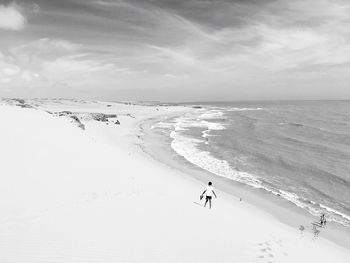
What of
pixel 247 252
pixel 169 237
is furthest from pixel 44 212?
pixel 247 252

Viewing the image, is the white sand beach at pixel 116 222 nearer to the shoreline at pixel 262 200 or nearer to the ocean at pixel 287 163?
the shoreline at pixel 262 200

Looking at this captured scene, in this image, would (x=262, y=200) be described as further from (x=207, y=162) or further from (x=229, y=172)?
(x=207, y=162)

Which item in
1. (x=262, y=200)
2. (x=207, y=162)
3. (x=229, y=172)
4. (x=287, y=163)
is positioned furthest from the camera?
(x=287, y=163)

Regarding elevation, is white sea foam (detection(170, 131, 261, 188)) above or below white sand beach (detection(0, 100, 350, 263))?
below

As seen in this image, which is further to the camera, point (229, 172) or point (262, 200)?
point (229, 172)

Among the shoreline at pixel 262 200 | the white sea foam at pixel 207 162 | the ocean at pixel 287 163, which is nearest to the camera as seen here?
the shoreline at pixel 262 200

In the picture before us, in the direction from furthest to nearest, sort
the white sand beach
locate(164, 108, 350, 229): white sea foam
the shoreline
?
locate(164, 108, 350, 229): white sea foam < the shoreline < the white sand beach

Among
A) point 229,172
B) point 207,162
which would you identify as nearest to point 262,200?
point 229,172

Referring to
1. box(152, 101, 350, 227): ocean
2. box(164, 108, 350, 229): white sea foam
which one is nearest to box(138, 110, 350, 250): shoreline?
box(164, 108, 350, 229): white sea foam

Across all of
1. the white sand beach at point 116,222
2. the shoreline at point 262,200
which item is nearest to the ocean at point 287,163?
the shoreline at point 262,200

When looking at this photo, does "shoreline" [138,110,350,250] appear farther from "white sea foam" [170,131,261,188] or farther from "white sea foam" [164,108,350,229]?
"white sea foam" [170,131,261,188]
